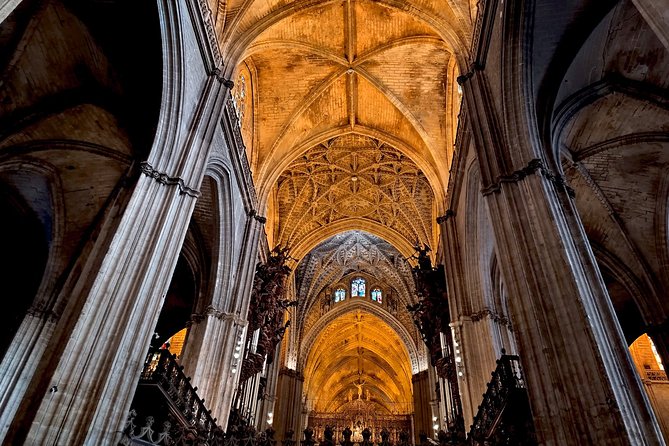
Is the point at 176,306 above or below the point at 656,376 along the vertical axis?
above

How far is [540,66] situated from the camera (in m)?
8.45

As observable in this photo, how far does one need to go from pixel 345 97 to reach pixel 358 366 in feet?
81.0

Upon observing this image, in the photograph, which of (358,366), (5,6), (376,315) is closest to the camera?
(5,6)

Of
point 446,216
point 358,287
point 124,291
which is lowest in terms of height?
point 124,291

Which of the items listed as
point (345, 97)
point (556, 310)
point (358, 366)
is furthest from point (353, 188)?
point (358, 366)

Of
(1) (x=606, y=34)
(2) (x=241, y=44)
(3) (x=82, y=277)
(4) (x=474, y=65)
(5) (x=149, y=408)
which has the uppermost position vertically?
(2) (x=241, y=44)

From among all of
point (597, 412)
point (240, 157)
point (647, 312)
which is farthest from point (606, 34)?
point (240, 157)

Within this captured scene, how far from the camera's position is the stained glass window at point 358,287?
27958 mm

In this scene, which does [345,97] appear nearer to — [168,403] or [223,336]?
[223,336]

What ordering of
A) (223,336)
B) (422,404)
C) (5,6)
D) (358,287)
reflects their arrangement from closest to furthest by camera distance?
(5,6)
(223,336)
(422,404)
(358,287)

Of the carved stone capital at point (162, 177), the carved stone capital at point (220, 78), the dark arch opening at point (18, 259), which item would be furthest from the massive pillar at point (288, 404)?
the carved stone capital at point (162, 177)

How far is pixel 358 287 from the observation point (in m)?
28.2

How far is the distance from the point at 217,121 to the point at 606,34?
761 cm

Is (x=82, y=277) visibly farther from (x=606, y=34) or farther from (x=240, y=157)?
(x=606, y=34)
